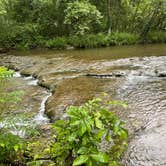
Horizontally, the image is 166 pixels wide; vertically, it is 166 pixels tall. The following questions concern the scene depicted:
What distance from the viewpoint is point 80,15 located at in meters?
21.9

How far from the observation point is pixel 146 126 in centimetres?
596

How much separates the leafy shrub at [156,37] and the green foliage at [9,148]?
2117 centimetres

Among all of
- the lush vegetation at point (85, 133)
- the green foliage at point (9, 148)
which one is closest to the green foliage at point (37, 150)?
the green foliage at point (9, 148)

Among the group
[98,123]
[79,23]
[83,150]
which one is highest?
[98,123]

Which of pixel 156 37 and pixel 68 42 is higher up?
pixel 68 42

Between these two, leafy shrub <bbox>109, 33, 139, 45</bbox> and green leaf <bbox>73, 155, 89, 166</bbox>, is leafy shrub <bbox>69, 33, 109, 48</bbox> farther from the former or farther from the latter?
green leaf <bbox>73, 155, 89, 166</bbox>

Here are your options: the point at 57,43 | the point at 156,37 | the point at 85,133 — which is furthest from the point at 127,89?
the point at 156,37

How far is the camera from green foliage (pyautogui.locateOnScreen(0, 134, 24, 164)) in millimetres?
4070

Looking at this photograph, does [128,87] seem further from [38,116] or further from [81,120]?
[81,120]

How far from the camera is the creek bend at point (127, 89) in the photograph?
17.0ft

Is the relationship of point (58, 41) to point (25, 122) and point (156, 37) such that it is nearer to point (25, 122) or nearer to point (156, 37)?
point (156, 37)

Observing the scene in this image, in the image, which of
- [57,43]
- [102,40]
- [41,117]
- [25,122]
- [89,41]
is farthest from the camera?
[102,40]

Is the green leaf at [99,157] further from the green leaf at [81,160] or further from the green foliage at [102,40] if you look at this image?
the green foliage at [102,40]

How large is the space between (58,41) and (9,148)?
60.7 ft
